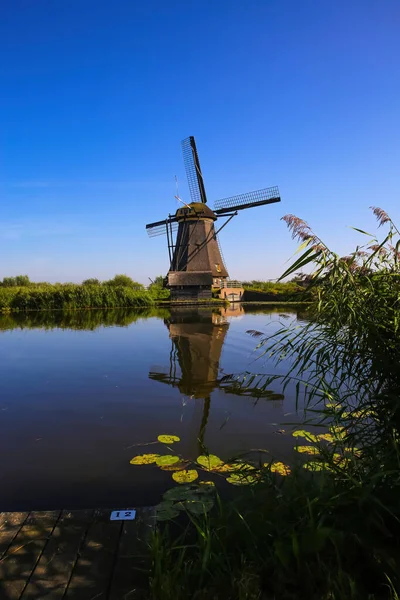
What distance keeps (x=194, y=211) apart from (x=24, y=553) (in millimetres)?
29482

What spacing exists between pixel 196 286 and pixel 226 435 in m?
26.8

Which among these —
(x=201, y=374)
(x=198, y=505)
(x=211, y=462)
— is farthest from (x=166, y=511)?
(x=201, y=374)

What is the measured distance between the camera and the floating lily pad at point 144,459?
3.80m

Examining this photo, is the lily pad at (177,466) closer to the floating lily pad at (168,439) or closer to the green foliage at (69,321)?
the floating lily pad at (168,439)

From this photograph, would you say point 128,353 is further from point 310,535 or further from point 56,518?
point 310,535

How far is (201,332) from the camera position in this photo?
14141mm

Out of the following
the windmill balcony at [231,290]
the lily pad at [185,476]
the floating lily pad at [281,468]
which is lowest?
the lily pad at [185,476]

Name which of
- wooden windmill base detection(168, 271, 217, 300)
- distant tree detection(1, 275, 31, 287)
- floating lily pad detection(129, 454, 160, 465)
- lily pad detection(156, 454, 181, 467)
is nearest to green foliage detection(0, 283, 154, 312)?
wooden windmill base detection(168, 271, 217, 300)

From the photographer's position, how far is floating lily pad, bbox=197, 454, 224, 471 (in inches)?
142

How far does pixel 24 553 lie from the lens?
2.05 metres

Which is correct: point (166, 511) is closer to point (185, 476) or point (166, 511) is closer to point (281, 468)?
point (185, 476)

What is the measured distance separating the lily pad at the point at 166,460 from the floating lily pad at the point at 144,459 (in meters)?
0.05

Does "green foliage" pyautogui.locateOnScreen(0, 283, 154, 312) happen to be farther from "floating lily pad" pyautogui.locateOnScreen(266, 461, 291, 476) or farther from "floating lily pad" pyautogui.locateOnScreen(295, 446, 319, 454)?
"floating lily pad" pyautogui.locateOnScreen(266, 461, 291, 476)

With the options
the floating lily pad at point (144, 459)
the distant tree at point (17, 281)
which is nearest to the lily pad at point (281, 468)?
the floating lily pad at point (144, 459)
